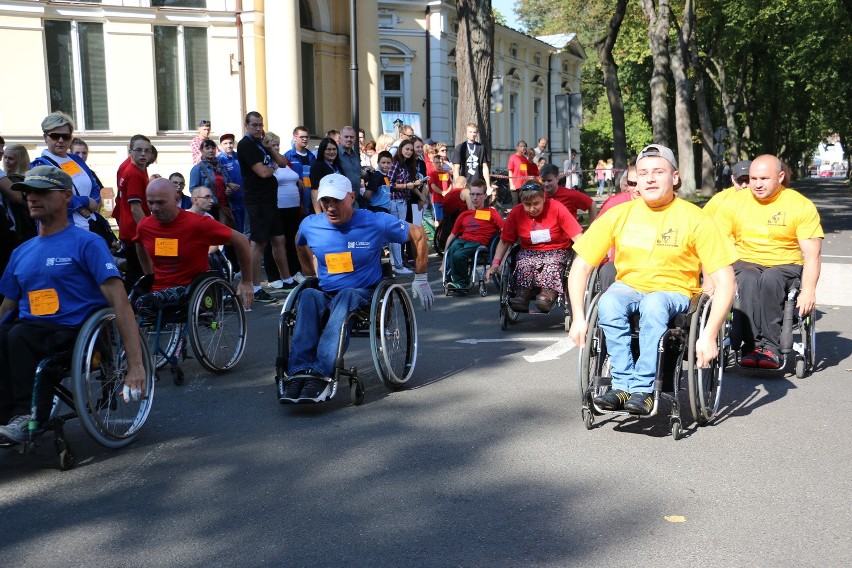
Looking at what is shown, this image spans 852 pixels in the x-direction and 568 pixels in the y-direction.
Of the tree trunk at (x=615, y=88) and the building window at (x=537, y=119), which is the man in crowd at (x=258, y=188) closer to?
the tree trunk at (x=615, y=88)

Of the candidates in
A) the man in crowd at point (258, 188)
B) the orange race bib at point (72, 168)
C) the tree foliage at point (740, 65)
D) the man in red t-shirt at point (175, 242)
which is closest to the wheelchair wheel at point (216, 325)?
the man in red t-shirt at point (175, 242)

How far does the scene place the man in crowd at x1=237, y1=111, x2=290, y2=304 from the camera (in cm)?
1119

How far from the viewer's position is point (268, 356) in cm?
815

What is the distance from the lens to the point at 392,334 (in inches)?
267

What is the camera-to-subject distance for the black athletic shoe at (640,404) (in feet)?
17.6

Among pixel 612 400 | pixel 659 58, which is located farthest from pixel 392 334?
pixel 659 58

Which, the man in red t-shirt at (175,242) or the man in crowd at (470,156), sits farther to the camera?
the man in crowd at (470,156)

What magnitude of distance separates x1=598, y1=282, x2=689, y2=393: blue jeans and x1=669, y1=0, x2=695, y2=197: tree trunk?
81.0 ft

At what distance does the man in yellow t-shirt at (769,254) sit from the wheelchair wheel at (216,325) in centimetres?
377

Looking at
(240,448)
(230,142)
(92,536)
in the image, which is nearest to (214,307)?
(240,448)

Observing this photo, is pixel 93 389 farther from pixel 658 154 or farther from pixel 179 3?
pixel 179 3

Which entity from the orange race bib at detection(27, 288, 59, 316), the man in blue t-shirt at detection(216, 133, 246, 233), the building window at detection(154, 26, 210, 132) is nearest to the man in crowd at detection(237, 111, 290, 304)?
the man in blue t-shirt at detection(216, 133, 246, 233)

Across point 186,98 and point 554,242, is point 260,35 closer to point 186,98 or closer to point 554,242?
point 186,98

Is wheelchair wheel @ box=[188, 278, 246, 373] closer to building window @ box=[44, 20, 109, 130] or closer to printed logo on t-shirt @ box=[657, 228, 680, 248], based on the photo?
printed logo on t-shirt @ box=[657, 228, 680, 248]
